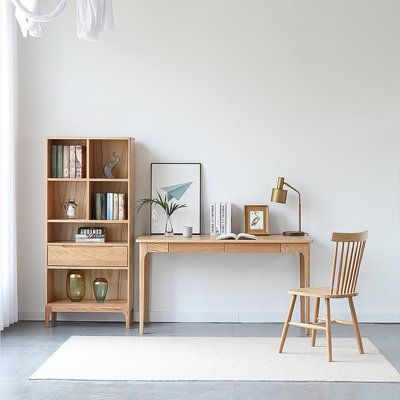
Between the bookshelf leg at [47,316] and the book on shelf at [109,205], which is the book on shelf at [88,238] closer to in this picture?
the book on shelf at [109,205]

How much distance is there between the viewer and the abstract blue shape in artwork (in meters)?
6.94

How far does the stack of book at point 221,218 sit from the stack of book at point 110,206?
0.78 m

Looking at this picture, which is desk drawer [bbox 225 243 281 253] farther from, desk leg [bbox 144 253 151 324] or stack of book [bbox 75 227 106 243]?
stack of book [bbox 75 227 106 243]

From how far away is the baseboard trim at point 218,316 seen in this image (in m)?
6.92

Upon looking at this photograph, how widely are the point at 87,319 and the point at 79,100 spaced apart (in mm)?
1925

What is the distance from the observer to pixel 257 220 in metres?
6.85

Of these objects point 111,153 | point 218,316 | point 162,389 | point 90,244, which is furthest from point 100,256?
point 162,389

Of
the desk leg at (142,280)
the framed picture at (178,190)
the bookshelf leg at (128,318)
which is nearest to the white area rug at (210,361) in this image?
the desk leg at (142,280)

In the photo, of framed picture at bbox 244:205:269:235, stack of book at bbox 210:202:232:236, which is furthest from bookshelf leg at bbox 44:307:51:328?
framed picture at bbox 244:205:269:235

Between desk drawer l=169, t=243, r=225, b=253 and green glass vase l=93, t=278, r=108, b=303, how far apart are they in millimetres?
775

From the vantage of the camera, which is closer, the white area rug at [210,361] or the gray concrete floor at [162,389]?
the gray concrete floor at [162,389]

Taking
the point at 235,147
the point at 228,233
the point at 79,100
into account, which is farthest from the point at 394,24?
the point at 79,100

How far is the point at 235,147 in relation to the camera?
22.8 feet

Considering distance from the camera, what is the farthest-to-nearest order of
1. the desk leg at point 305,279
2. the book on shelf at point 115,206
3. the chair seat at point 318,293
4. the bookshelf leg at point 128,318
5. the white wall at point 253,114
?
the white wall at point 253,114 < the book on shelf at point 115,206 < the bookshelf leg at point 128,318 < the desk leg at point 305,279 < the chair seat at point 318,293
